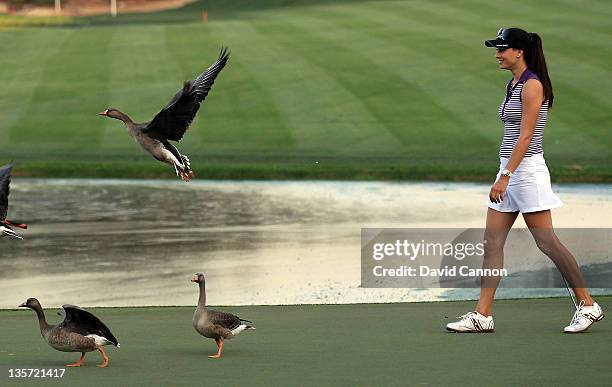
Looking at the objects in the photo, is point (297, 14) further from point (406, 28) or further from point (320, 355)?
point (320, 355)

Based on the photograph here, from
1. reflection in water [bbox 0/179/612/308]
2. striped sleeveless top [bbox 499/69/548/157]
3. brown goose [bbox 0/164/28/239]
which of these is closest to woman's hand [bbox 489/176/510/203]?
striped sleeveless top [bbox 499/69/548/157]

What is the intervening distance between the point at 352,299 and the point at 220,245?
4182 millimetres

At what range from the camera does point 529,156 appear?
10.0 metres

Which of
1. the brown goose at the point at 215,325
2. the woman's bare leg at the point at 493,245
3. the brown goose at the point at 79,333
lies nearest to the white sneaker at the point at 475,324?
the woman's bare leg at the point at 493,245

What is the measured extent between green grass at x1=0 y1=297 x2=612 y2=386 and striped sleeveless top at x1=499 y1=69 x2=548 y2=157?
1218 mm

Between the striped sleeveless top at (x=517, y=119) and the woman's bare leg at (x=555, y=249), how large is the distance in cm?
43

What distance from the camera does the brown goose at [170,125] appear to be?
9.94m

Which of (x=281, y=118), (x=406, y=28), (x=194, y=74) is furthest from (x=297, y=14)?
(x=281, y=118)

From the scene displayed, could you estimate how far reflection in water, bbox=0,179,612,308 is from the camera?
45.7ft

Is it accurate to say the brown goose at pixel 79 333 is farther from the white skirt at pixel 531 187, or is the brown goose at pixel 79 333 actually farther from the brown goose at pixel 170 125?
the white skirt at pixel 531 187

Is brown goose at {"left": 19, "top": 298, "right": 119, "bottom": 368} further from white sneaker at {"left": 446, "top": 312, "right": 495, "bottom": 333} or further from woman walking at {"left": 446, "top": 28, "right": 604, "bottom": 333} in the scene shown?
woman walking at {"left": 446, "top": 28, "right": 604, "bottom": 333}

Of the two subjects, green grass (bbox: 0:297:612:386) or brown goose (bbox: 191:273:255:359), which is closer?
green grass (bbox: 0:297:612:386)

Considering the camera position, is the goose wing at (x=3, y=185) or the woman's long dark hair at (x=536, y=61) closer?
the goose wing at (x=3, y=185)

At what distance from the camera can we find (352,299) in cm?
1330
